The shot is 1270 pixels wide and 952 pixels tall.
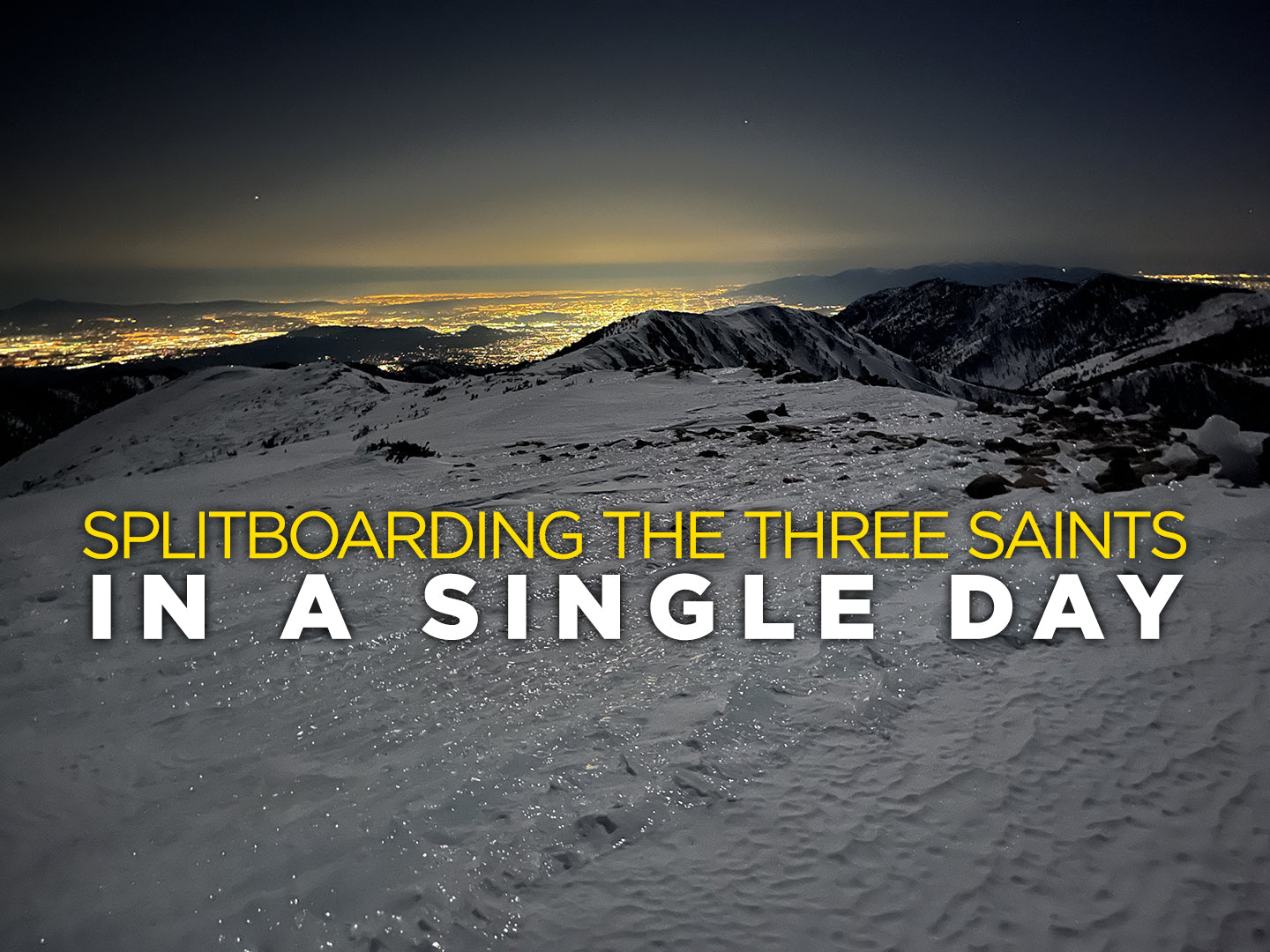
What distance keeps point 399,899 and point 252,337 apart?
757ft

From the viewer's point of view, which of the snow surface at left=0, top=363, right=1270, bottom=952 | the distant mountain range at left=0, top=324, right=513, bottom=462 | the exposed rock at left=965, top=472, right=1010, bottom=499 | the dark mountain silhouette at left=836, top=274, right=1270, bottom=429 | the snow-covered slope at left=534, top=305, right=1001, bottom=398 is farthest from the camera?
the distant mountain range at left=0, top=324, right=513, bottom=462

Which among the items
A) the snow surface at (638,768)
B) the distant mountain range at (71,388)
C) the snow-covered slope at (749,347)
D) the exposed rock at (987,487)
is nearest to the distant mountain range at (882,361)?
the snow-covered slope at (749,347)

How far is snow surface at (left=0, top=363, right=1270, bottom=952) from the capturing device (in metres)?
Answer: 4.00

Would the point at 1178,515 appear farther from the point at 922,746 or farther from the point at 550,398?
the point at 550,398

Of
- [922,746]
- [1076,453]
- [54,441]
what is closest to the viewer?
[922,746]

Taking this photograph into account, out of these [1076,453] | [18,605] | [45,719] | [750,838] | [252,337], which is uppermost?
[252,337]

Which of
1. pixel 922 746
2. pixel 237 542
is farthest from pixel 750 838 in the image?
pixel 237 542

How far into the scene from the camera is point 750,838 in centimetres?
468

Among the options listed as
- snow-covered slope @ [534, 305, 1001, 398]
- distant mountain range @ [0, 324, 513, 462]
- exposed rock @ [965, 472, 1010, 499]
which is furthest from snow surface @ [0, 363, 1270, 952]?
distant mountain range @ [0, 324, 513, 462]

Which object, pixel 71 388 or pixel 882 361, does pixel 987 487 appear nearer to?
pixel 882 361

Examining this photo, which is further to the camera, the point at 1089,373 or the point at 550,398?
the point at 1089,373

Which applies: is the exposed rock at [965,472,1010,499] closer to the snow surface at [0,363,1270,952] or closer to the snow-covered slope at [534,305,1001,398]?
the snow surface at [0,363,1270,952]

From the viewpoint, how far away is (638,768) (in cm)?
533

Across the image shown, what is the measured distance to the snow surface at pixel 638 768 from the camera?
4.00 meters
